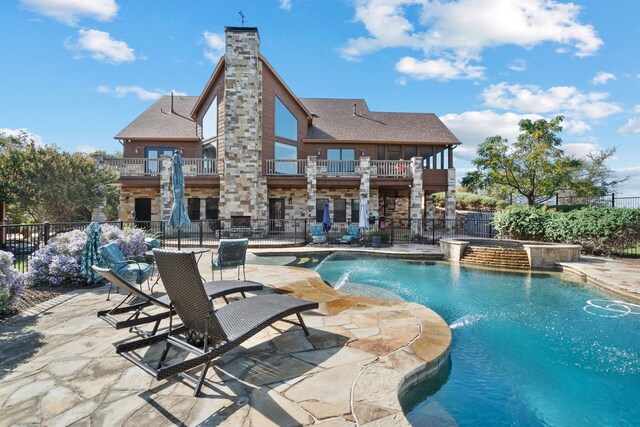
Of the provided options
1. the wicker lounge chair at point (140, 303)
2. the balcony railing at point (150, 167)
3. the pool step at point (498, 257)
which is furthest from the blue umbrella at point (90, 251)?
the balcony railing at point (150, 167)

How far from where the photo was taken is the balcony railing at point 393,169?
2091 centimetres

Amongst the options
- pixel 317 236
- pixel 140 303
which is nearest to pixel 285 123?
pixel 317 236

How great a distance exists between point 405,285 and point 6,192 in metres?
19.1

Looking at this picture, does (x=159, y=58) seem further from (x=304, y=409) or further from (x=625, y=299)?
(x=625, y=299)

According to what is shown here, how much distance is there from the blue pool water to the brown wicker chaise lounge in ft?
5.54

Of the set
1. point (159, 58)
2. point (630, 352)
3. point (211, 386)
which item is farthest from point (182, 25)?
point (630, 352)

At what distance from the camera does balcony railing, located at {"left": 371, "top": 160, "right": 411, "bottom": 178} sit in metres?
20.9

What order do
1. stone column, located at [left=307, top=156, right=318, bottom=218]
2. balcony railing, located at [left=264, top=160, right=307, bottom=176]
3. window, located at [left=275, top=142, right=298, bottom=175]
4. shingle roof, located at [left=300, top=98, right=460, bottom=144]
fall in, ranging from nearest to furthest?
stone column, located at [left=307, top=156, right=318, bottom=218] < balcony railing, located at [left=264, top=160, right=307, bottom=176] < window, located at [left=275, top=142, right=298, bottom=175] < shingle roof, located at [left=300, top=98, right=460, bottom=144]

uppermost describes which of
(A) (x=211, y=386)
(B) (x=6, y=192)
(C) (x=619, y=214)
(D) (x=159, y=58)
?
(D) (x=159, y=58)

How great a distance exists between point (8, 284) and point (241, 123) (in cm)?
1658

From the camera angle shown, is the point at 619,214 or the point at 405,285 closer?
the point at 405,285

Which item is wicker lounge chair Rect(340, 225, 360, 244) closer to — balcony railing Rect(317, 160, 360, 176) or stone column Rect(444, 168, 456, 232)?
balcony railing Rect(317, 160, 360, 176)

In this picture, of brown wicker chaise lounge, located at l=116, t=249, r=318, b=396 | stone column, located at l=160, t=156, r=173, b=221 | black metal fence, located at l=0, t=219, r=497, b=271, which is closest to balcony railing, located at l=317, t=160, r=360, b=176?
black metal fence, located at l=0, t=219, r=497, b=271

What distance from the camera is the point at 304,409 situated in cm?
242
